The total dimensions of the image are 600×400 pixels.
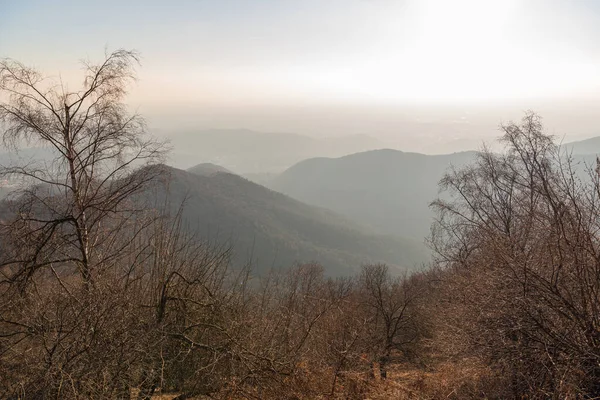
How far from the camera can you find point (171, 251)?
25.5ft

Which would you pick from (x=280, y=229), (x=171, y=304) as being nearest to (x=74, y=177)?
(x=171, y=304)

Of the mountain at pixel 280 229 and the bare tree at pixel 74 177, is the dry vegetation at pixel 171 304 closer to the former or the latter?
the bare tree at pixel 74 177

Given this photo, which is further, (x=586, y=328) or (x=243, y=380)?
(x=243, y=380)

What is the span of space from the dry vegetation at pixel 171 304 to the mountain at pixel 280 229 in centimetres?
10420

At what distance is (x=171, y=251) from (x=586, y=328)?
8.18 m

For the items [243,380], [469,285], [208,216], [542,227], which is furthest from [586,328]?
[208,216]

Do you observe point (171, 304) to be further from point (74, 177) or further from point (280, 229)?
point (280, 229)

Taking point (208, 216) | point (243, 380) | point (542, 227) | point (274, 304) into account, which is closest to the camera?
point (243, 380)

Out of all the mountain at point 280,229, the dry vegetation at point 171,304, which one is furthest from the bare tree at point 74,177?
the mountain at point 280,229

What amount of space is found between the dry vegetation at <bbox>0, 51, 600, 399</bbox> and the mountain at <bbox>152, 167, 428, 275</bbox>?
104201 mm

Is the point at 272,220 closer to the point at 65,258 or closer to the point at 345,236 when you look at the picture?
the point at 345,236

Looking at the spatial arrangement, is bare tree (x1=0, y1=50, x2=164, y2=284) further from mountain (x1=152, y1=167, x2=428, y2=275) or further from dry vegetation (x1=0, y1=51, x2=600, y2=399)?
mountain (x1=152, y1=167, x2=428, y2=275)

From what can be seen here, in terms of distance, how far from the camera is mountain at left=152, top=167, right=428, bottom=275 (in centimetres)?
12519

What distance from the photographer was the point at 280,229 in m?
146
